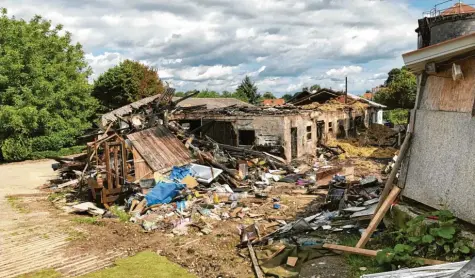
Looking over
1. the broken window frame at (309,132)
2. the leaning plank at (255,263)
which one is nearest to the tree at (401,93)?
the broken window frame at (309,132)

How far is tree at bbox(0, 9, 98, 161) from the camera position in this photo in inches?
1079

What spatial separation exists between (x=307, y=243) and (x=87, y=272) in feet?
15.8

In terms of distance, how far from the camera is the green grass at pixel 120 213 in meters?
11.7

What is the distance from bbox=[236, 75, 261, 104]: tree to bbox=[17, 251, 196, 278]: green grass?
51.4 meters

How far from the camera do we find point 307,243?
8094 mm

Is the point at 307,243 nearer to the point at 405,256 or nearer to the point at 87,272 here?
the point at 405,256

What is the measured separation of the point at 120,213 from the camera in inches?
479

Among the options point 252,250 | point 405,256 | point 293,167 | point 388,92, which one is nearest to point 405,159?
point 405,256

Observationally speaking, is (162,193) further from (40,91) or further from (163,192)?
(40,91)

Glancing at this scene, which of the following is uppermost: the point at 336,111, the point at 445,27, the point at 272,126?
the point at 445,27

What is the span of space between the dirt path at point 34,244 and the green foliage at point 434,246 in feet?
20.0

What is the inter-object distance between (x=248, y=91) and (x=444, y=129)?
5296 centimetres

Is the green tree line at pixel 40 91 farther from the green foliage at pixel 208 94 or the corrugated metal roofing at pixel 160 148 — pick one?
the green foliage at pixel 208 94

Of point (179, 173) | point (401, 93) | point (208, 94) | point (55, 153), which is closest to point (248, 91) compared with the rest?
point (208, 94)
